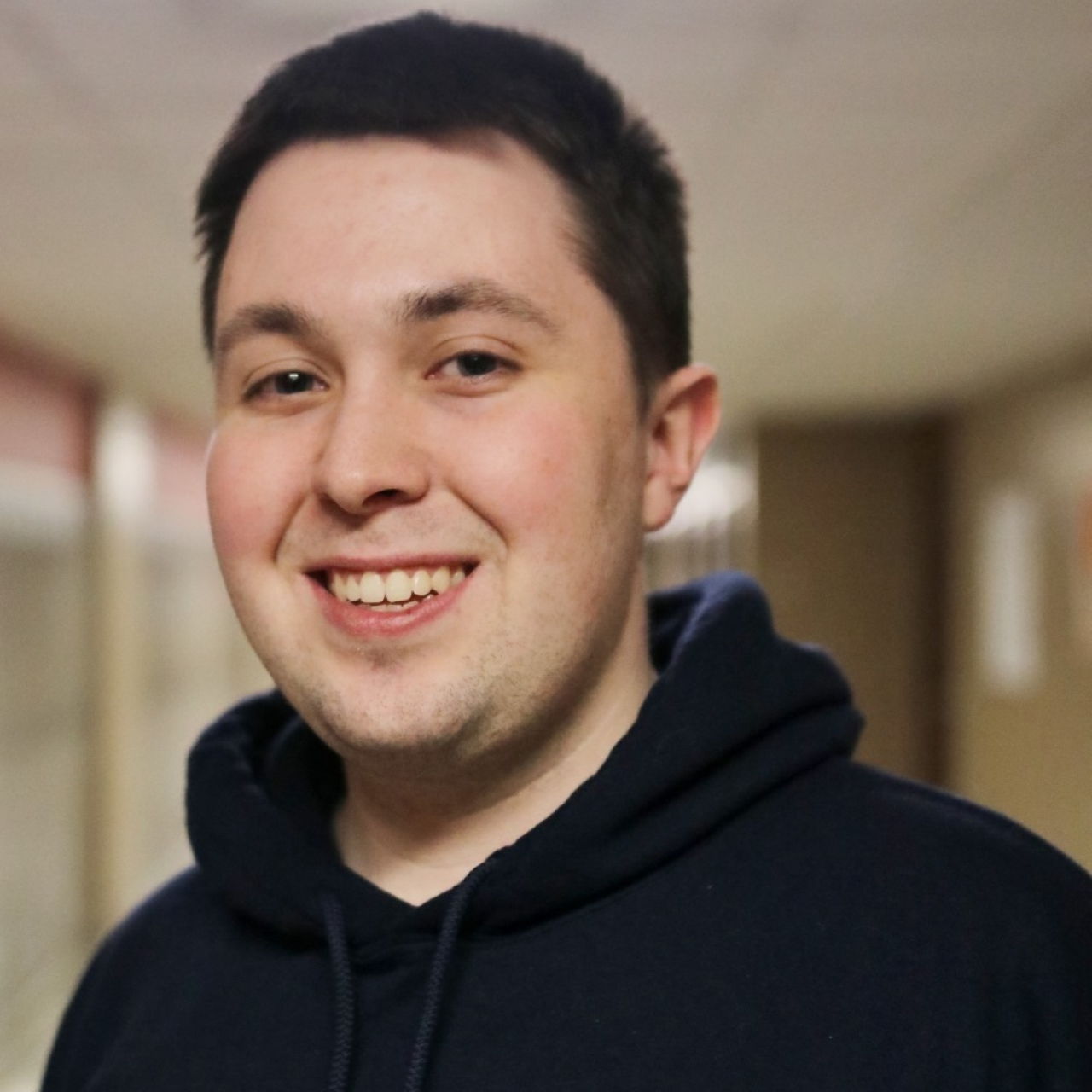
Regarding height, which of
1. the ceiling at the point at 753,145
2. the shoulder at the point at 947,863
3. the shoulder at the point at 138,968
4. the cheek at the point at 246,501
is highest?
the ceiling at the point at 753,145

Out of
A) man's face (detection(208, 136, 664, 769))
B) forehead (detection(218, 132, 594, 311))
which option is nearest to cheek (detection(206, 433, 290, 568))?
man's face (detection(208, 136, 664, 769))

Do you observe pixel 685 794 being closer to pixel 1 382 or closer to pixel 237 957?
pixel 237 957

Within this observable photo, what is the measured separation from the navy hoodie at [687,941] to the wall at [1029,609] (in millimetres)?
3748

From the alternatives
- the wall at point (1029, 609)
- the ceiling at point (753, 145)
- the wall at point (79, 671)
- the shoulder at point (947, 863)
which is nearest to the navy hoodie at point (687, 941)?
the shoulder at point (947, 863)

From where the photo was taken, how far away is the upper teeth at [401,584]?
0.95 m

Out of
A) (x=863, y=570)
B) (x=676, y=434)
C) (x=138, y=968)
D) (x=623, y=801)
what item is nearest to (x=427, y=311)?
(x=676, y=434)

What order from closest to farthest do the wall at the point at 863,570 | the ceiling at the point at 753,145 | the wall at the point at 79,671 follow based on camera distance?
the ceiling at the point at 753,145
the wall at the point at 79,671
the wall at the point at 863,570

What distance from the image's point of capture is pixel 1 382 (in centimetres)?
486

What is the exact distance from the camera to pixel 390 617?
943mm

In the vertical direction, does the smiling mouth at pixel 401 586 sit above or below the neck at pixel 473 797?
above

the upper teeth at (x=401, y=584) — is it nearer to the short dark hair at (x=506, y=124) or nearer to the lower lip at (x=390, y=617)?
the lower lip at (x=390, y=617)

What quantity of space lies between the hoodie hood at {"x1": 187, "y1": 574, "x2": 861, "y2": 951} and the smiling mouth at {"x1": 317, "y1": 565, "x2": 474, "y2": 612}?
19cm

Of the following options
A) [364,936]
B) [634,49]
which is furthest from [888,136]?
[364,936]

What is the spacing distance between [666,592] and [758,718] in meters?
0.29
